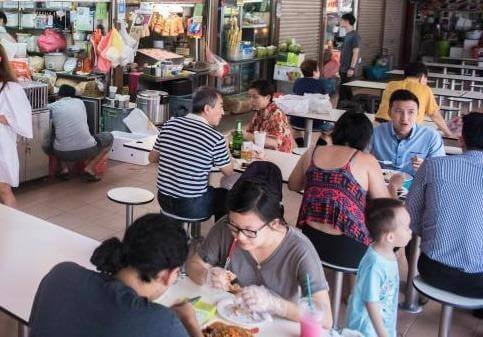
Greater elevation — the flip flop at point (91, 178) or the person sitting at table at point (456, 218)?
the person sitting at table at point (456, 218)

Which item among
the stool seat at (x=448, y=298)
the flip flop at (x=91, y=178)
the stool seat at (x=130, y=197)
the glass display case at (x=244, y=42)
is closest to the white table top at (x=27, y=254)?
the stool seat at (x=130, y=197)

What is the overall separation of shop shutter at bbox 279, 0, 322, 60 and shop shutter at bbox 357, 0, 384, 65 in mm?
2315

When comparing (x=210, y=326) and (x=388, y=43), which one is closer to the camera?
(x=210, y=326)

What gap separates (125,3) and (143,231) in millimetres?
5927

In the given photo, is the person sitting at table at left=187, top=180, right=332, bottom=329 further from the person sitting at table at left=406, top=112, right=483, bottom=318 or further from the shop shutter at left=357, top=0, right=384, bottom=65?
the shop shutter at left=357, top=0, right=384, bottom=65

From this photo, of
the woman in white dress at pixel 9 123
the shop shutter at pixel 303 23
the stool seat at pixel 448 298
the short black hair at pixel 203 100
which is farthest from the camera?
the shop shutter at pixel 303 23

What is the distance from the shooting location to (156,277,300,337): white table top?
7.25 feet

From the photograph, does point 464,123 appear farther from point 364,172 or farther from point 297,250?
point 297,250

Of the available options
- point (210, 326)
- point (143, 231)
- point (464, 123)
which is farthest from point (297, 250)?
point (464, 123)

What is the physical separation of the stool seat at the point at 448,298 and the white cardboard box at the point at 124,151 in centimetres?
388

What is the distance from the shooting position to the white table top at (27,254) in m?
2.35

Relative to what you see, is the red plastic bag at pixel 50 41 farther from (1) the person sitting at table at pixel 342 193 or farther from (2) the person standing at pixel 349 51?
(1) the person sitting at table at pixel 342 193

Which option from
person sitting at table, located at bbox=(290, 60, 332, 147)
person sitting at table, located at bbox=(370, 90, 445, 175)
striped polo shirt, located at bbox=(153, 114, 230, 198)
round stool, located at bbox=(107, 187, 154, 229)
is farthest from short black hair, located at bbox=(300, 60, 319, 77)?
round stool, located at bbox=(107, 187, 154, 229)

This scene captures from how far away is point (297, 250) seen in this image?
2.41 metres
